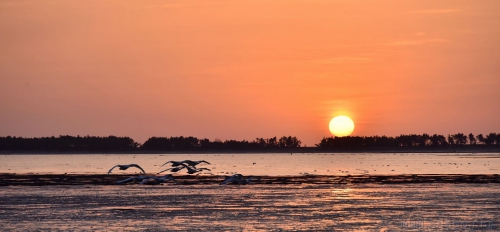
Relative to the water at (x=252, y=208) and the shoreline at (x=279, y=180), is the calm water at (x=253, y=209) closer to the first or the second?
the water at (x=252, y=208)

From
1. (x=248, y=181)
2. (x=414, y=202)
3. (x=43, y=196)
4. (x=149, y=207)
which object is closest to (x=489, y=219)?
(x=414, y=202)

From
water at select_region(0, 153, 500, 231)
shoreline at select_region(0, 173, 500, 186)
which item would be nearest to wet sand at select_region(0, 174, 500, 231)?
water at select_region(0, 153, 500, 231)

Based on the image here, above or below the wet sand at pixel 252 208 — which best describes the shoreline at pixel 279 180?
above

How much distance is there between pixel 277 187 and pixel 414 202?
1573 centimetres

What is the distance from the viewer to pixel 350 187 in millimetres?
53812

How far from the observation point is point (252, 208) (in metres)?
36.4

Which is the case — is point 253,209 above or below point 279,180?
below

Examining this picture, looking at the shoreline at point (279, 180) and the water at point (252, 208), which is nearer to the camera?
the water at point (252, 208)

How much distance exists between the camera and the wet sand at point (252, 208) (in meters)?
29.4

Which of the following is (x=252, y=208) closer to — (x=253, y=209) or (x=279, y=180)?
(x=253, y=209)

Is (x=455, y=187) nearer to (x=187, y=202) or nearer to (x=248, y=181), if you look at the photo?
(x=248, y=181)

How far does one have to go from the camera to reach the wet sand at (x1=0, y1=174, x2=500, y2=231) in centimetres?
2939

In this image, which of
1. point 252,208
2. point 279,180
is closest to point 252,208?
point 252,208

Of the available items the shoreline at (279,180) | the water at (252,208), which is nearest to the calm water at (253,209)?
the water at (252,208)
